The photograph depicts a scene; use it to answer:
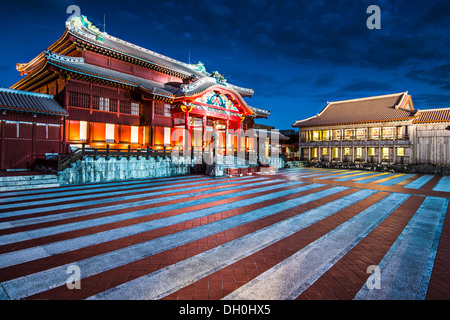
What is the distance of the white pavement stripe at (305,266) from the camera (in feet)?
10.6

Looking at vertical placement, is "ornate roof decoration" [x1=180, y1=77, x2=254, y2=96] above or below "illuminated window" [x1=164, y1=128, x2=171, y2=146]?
above

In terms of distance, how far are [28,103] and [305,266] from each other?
18778 millimetres

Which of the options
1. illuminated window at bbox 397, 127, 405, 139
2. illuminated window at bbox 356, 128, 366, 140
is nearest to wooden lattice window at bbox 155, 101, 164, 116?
illuminated window at bbox 356, 128, 366, 140

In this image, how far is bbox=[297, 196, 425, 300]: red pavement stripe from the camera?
10.6ft

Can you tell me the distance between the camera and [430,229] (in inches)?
237

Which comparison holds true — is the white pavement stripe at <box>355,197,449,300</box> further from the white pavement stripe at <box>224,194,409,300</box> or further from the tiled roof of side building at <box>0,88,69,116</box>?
the tiled roof of side building at <box>0,88,69,116</box>

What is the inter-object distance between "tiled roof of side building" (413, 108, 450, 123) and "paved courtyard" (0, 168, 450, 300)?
Answer: 23275mm

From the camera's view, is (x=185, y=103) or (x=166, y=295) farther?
(x=185, y=103)
